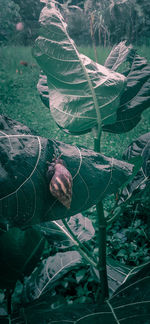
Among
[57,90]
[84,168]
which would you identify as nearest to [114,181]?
[84,168]

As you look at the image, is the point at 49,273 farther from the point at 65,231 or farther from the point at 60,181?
the point at 60,181

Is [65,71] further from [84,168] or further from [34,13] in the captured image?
[34,13]

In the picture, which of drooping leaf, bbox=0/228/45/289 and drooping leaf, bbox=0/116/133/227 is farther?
drooping leaf, bbox=0/228/45/289

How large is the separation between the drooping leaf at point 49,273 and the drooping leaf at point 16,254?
0.20 feet

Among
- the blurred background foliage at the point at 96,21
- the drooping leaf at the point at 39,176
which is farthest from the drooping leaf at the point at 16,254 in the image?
the blurred background foliage at the point at 96,21

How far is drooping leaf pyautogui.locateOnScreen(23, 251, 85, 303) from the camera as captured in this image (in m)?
0.41

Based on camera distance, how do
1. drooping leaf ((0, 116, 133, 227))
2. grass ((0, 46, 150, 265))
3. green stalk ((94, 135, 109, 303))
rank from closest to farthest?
drooping leaf ((0, 116, 133, 227)) < green stalk ((94, 135, 109, 303)) < grass ((0, 46, 150, 265))

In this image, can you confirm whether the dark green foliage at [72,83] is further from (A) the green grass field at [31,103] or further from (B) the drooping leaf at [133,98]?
(A) the green grass field at [31,103]

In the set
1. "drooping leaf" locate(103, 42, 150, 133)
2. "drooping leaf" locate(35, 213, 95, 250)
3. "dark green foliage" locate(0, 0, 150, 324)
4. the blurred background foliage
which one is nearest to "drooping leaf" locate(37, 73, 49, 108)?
"dark green foliage" locate(0, 0, 150, 324)

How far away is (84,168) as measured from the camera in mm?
264

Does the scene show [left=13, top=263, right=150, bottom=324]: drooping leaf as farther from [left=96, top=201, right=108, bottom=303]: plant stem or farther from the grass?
the grass

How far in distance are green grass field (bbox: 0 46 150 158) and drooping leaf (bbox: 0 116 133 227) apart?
34cm

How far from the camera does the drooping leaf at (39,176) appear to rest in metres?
0.22

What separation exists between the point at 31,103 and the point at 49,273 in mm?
456
